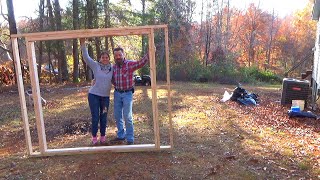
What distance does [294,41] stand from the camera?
35.7 meters

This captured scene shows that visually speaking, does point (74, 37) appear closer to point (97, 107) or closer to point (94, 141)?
point (97, 107)

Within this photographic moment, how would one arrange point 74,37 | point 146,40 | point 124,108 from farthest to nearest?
point 146,40 → point 124,108 → point 74,37

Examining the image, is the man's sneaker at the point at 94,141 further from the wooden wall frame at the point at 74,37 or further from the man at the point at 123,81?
the man at the point at 123,81

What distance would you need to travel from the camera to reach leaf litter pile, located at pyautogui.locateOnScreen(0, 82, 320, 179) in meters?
4.31

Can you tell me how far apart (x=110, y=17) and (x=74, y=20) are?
2109 mm

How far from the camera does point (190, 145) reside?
5.51 m

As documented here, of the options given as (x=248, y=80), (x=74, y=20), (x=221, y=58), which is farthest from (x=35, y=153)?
(x=221, y=58)

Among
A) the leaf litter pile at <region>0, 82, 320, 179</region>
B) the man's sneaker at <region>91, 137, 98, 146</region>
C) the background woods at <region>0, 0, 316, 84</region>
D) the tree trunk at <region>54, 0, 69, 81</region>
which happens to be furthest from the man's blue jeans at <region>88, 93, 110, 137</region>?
the tree trunk at <region>54, 0, 69, 81</region>

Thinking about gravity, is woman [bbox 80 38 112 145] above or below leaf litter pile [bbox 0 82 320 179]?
above

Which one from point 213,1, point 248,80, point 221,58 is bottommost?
point 248,80

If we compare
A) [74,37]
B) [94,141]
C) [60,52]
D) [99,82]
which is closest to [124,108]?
[99,82]

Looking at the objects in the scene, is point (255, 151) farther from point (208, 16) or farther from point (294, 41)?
point (294, 41)

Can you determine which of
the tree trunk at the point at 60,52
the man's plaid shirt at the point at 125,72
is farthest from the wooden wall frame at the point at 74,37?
the tree trunk at the point at 60,52

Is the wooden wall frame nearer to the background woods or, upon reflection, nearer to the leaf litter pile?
the leaf litter pile
